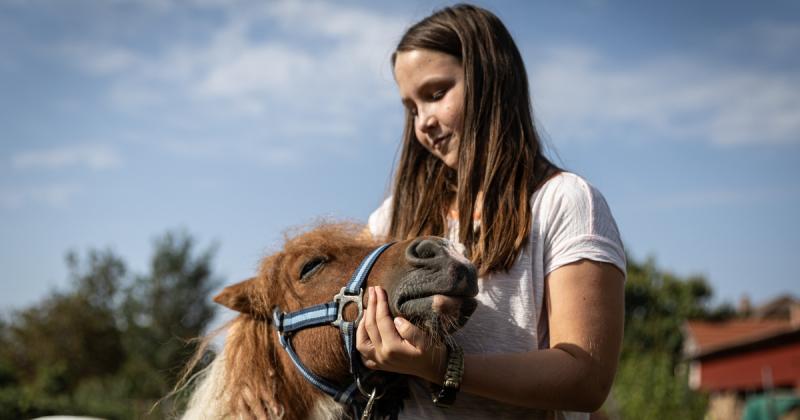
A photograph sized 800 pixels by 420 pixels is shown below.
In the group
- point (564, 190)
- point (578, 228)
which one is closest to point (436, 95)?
point (564, 190)

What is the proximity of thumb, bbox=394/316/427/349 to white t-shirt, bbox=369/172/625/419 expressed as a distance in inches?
13.6

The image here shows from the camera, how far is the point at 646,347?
133 feet

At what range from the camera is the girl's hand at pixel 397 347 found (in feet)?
5.73

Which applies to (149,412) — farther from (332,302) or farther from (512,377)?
(512,377)

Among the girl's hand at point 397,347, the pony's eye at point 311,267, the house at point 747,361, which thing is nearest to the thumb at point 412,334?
the girl's hand at point 397,347

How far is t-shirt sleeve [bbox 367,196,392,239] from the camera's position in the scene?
265 centimetres

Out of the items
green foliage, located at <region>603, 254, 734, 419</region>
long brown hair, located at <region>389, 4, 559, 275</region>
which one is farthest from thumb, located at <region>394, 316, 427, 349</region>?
green foliage, located at <region>603, 254, 734, 419</region>

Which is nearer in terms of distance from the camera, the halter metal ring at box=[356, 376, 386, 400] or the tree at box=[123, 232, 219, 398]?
the halter metal ring at box=[356, 376, 386, 400]

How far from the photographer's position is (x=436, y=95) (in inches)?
92.0

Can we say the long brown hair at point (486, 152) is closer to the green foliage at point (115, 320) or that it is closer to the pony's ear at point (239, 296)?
the pony's ear at point (239, 296)

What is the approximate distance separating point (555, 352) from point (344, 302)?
0.67 metres

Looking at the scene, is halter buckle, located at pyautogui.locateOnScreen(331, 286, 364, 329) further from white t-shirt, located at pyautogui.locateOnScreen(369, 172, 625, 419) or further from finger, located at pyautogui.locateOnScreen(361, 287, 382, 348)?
white t-shirt, located at pyautogui.locateOnScreen(369, 172, 625, 419)

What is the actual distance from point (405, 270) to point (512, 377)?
17.2 inches

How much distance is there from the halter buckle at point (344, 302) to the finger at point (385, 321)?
110mm
